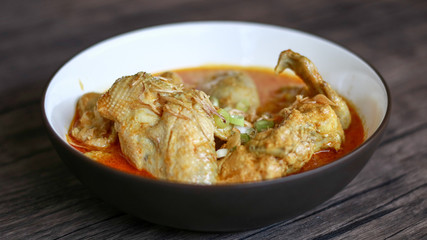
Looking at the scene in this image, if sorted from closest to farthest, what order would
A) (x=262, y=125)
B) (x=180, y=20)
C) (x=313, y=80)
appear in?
(x=262, y=125), (x=313, y=80), (x=180, y=20)

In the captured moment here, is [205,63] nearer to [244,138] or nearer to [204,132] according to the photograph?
[244,138]

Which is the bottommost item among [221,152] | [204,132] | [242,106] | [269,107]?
[269,107]

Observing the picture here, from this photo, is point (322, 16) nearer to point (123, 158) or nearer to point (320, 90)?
point (320, 90)

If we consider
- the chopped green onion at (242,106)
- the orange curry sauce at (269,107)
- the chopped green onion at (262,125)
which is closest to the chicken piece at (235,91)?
the chopped green onion at (242,106)

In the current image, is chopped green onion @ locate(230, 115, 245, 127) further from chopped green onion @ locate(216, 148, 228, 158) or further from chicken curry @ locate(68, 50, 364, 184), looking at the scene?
chopped green onion @ locate(216, 148, 228, 158)

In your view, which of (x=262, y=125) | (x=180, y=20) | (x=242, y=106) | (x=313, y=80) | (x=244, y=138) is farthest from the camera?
(x=180, y=20)

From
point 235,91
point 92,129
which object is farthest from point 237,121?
point 92,129
